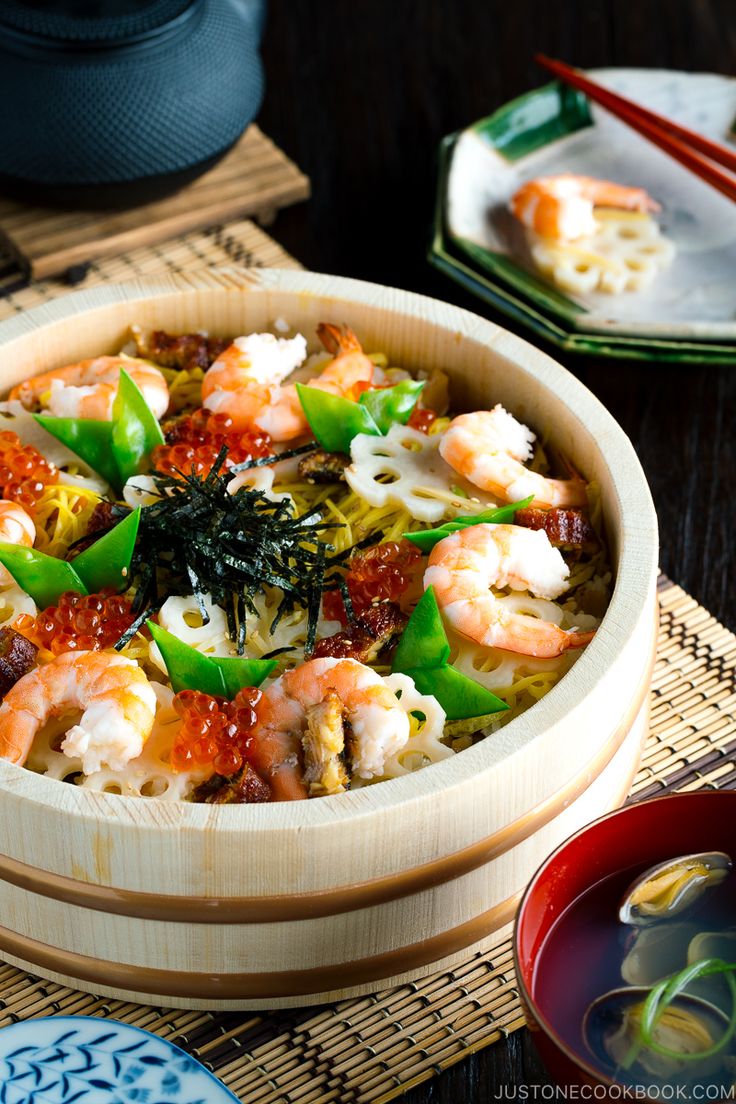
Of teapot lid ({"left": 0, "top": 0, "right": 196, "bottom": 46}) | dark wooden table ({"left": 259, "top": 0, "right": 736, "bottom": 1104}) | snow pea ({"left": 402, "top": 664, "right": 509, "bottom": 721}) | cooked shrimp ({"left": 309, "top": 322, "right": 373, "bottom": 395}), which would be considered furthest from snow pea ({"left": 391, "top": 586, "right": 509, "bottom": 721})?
teapot lid ({"left": 0, "top": 0, "right": 196, "bottom": 46})

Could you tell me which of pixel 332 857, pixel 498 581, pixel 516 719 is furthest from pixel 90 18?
pixel 332 857

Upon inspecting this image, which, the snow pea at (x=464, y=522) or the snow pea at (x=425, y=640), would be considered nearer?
the snow pea at (x=425, y=640)

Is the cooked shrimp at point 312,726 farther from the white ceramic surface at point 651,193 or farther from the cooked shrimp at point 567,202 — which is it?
the cooked shrimp at point 567,202

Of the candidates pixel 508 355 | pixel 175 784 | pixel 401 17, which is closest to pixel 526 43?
pixel 401 17

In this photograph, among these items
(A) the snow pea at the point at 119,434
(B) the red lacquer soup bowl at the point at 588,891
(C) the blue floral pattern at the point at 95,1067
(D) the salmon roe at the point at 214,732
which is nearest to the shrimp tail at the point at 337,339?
(A) the snow pea at the point at 119,434

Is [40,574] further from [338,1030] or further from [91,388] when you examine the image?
[338,1030]

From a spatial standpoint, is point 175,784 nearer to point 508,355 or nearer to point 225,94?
point 508,355
